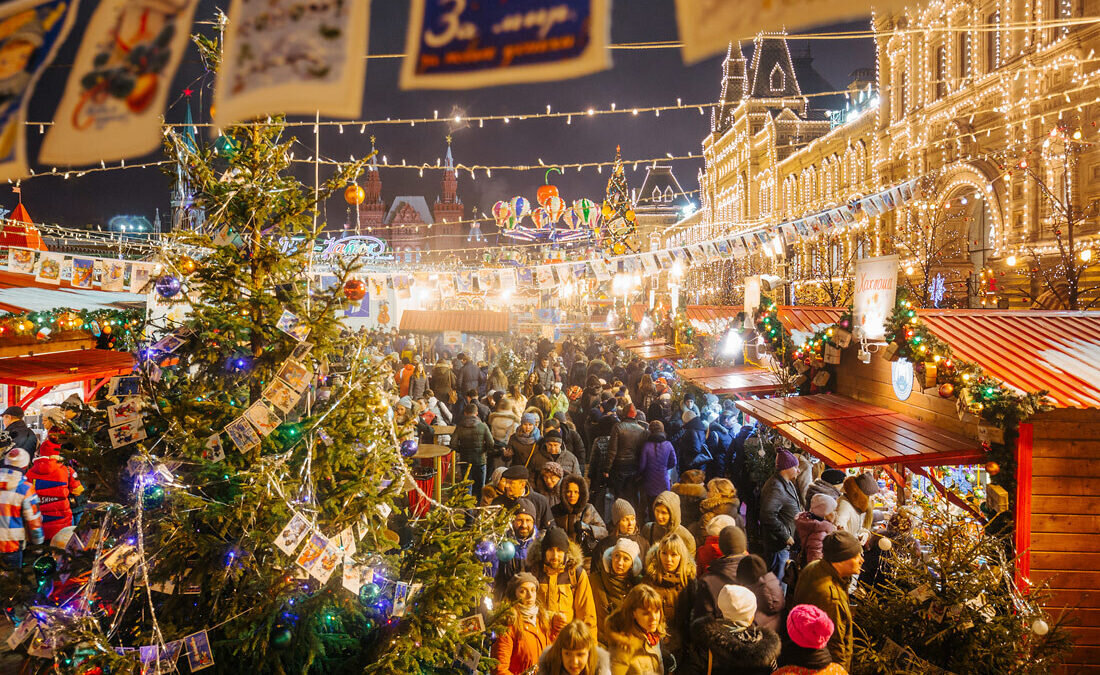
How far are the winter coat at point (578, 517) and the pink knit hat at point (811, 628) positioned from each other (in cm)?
226

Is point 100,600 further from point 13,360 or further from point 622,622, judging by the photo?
point 13,360

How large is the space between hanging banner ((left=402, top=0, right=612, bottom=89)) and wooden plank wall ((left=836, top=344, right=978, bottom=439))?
4.63 metres

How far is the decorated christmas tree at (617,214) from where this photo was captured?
24531mm

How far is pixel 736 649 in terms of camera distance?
3367 mm

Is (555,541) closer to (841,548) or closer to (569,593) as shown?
(569,593)

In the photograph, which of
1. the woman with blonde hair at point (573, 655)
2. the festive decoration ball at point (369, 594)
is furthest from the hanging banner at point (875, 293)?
the festive decoration ball at point (369, 594)

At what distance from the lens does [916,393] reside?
611 cm

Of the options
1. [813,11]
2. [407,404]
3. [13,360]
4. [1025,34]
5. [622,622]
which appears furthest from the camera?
[1025,34]

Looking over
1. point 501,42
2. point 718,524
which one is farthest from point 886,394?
point 501,42

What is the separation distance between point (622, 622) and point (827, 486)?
3.17 meters

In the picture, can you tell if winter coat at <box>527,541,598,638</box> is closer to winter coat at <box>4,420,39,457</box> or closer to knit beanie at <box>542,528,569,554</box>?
knit beanie at <box>542,528,569,554</box>

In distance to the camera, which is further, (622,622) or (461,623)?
(622,622)

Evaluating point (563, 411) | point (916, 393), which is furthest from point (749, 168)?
point (916, 393)

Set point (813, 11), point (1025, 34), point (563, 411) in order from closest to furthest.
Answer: point (813, 11) < point (563, 411) < point (1025, 34)
